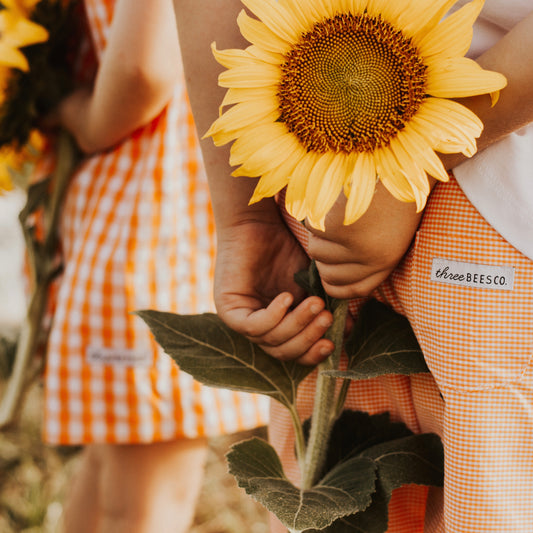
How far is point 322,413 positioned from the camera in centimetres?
58

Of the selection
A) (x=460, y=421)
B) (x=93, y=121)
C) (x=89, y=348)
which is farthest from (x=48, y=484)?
(x=460, y=421)

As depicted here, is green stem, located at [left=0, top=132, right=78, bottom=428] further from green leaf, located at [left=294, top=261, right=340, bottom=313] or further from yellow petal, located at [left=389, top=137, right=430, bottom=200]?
yellow petal, located at [left=389, top=137, right=430, bottom=200]

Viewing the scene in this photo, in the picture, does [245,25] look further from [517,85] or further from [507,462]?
[507,462]

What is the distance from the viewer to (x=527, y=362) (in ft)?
1.64

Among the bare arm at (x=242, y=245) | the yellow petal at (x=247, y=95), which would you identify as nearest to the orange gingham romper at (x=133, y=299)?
the bare arm at (x=242, y=245)

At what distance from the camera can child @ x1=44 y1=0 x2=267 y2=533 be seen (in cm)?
101

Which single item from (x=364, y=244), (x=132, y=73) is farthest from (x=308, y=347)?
(x=132, y=73)

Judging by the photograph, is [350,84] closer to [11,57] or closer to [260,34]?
[260,34]

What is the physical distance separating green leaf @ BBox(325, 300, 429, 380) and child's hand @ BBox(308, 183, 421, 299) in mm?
60

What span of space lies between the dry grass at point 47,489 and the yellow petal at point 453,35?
1621 millimetres

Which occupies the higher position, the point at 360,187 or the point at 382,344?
the point at 360,187

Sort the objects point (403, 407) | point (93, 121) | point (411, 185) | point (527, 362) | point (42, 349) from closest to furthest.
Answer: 1. point (411, 185)
2. point (527, 362)
3. point (403, 407)
4. point (93, 121)
5. point (42, 349)

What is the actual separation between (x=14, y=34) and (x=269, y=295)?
0.63 metres

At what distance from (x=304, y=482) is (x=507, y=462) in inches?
7.3
